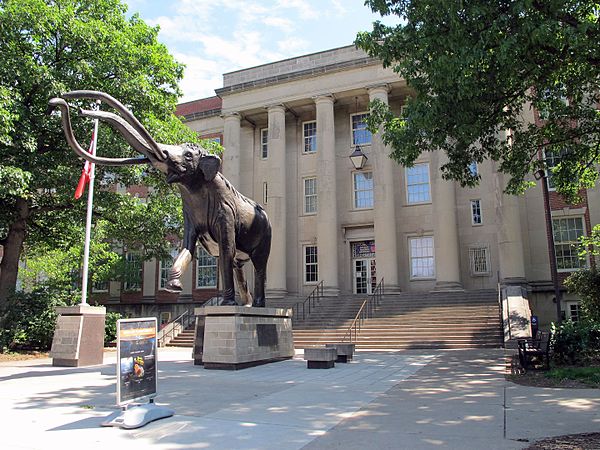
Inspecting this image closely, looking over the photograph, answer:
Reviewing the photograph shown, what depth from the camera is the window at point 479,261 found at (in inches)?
1075

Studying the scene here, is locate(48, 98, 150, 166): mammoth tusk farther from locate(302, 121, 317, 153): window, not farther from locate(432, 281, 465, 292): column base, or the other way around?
locate(302, 121, 317, 153): window

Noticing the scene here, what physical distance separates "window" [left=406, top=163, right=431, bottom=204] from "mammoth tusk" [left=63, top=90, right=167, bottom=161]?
21090 millimetres

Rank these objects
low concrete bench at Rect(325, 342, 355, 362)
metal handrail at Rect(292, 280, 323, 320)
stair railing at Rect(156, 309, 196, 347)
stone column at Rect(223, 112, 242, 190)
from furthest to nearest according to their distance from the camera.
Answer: stone column at Rect(223, 112, 242, 190), metal handrail at Rect(292, 280, 323, 320), stair railing at Rect(156, 309, 196, 347), low concrete bench at Rect(325, 342, 355, 362)

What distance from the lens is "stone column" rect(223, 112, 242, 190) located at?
32.0m

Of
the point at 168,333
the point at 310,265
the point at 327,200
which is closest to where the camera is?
the point at 168,333

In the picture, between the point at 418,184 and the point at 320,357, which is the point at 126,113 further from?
the point at 418,184

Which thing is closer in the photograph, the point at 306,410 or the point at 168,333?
the point at 306,410

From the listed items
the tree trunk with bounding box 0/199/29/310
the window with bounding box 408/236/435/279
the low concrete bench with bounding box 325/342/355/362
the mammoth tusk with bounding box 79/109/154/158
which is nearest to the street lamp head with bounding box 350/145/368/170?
the window with bounding box 408/236/435/279

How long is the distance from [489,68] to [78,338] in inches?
487

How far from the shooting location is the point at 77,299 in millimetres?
21047

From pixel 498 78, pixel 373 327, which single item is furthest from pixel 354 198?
pixel 498 78

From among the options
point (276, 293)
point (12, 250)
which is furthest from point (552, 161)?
point (12, 250)

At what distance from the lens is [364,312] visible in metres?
23.6

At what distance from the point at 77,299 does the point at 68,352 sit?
7461mm
